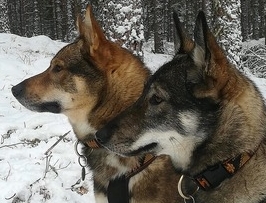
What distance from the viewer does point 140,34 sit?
702 centimetres

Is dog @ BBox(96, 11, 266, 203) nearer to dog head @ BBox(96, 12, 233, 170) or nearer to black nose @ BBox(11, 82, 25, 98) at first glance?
dog head @ BBox(96, 12, 233, 170)

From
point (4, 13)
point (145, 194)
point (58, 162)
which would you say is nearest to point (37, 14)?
point (4, 13)

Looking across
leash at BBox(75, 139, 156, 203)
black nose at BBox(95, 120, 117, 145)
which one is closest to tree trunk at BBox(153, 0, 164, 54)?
leash at BBox(75, 139, 156, 203)

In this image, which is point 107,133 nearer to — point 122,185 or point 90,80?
point 122,185

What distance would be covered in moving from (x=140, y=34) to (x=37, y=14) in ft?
96.7

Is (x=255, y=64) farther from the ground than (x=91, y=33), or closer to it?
closer to it

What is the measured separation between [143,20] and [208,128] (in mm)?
6001

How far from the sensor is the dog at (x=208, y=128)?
2.79 meters

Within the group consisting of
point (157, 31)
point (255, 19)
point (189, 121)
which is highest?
point (189, 121)

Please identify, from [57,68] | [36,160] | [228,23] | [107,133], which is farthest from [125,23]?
[107,133]

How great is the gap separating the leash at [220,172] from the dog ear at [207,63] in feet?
1.36

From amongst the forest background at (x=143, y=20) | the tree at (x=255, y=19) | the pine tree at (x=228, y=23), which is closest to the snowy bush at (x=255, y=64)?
the forest background at (x=143, y=20)

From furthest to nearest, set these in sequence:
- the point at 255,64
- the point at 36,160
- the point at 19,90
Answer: the point at 255,64, the point at 36,160, the point at 19,90

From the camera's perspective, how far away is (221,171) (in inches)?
112
